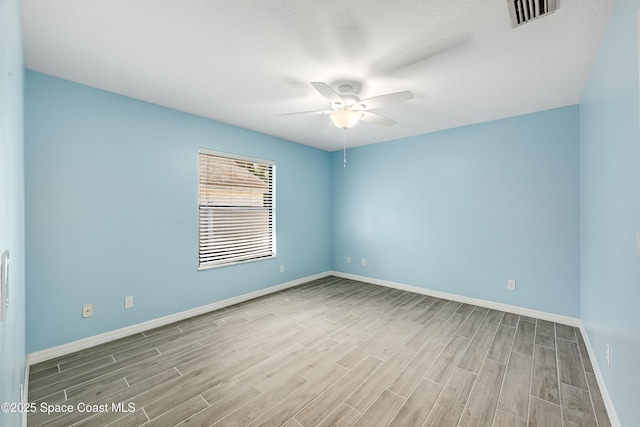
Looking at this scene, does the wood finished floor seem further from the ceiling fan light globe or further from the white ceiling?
the white ceiling

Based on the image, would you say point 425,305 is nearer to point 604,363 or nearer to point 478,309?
point 478,309

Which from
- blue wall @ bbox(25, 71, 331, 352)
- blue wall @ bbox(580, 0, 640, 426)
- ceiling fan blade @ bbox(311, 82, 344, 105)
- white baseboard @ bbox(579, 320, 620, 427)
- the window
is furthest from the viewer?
the window

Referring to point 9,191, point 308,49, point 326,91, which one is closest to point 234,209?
point 326,91

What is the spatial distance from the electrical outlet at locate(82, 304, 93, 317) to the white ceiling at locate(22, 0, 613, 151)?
2.13 metres

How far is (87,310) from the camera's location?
252 centimetres

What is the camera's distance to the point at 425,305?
3.66 metres

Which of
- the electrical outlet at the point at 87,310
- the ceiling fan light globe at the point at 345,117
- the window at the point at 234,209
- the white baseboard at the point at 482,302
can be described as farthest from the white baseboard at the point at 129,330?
the ceiling fan light globe at the point at 345,117

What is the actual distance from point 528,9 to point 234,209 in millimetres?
3500

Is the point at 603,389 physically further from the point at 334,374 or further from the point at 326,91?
the point at 326,91

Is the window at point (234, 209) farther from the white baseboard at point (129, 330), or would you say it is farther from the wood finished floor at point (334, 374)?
the wood finished floor at point (334, 374)

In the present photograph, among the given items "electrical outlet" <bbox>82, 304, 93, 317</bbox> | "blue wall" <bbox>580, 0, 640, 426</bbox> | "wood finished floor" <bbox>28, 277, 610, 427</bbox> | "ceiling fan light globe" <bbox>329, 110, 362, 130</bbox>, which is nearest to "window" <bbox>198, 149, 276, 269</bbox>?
"wood finished floor" <bbox>28, 277, 610, 427</bbox>

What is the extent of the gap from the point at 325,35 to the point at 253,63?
2.25ft

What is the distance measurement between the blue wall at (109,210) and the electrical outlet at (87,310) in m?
0.04

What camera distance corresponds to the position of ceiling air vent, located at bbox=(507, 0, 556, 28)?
4.81 feet
